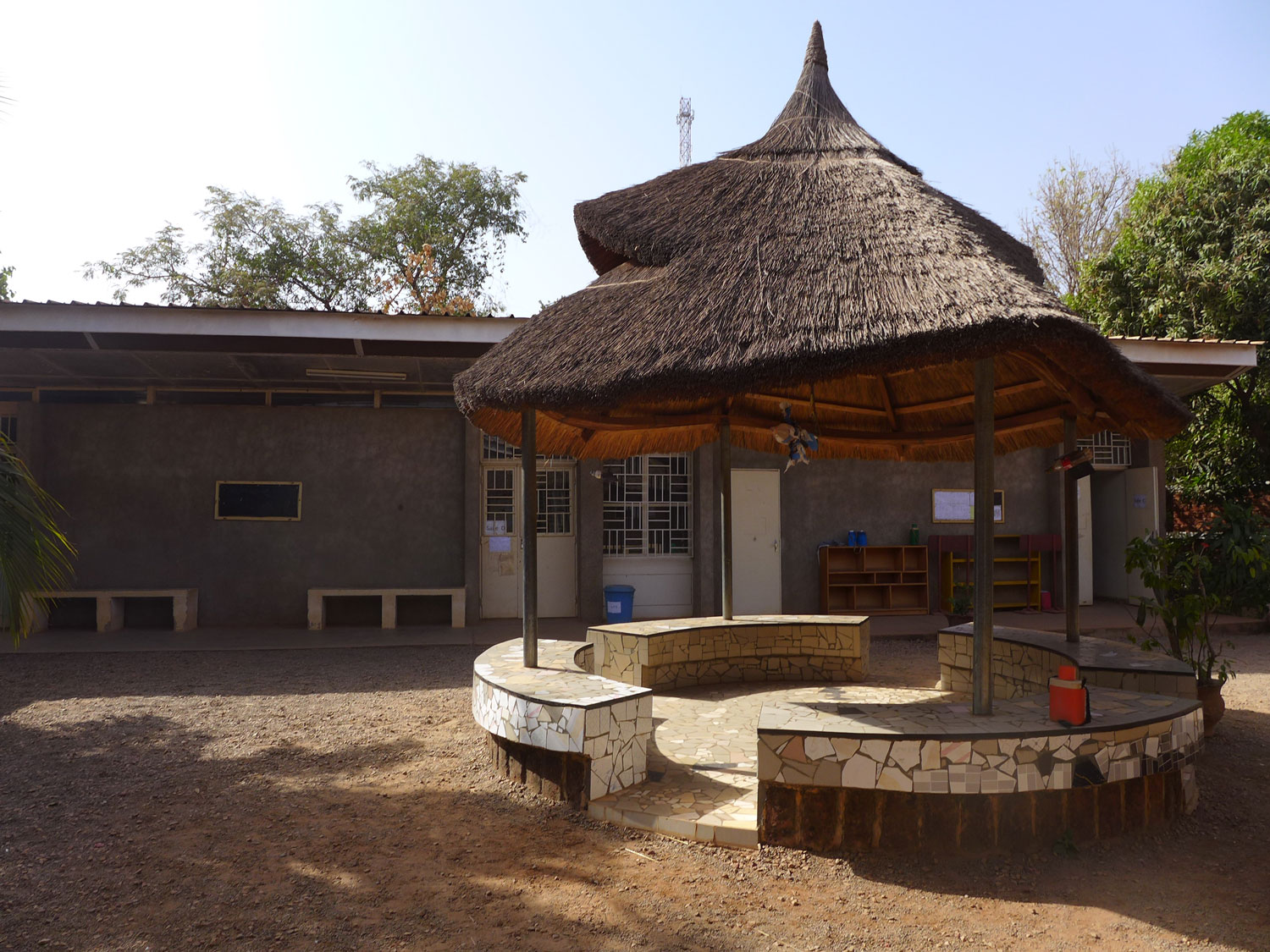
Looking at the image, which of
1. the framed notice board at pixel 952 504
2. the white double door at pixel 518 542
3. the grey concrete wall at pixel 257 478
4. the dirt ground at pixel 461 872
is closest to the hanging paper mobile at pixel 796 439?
the dirt ground at pixel 461 872

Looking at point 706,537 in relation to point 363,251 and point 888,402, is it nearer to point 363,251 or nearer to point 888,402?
point 888,402

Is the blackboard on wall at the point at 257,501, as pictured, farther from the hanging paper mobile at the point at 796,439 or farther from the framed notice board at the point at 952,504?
the framed notice board at the point at 952,504

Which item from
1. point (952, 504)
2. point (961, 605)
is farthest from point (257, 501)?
point (952, 504)

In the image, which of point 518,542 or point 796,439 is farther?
point 518,542

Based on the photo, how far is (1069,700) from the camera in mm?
3586

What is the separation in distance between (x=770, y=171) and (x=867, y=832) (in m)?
3.96

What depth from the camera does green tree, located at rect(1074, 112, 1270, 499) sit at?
12953 mm

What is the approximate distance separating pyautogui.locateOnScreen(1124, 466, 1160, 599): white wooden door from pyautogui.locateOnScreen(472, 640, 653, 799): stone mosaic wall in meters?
9.82

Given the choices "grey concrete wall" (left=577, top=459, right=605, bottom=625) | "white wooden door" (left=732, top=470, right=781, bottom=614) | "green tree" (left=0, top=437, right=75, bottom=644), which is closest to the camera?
"green tree" (left=0, top=437, right=75, bottom=644)

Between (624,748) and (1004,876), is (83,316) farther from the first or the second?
(1004,876)

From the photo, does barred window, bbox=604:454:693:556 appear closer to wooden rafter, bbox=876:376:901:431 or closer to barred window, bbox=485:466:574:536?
barred window, bbox=485:466:574:536

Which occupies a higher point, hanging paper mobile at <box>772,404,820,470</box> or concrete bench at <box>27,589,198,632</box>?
hanging paper mobile at <box>772,404,820,470</box>

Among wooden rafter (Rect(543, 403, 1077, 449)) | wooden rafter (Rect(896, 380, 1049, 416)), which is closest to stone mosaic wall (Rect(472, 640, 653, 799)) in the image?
wooden rafter (Rect(543, 403, 1077, 449))

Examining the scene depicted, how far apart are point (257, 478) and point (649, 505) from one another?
16.0ft
